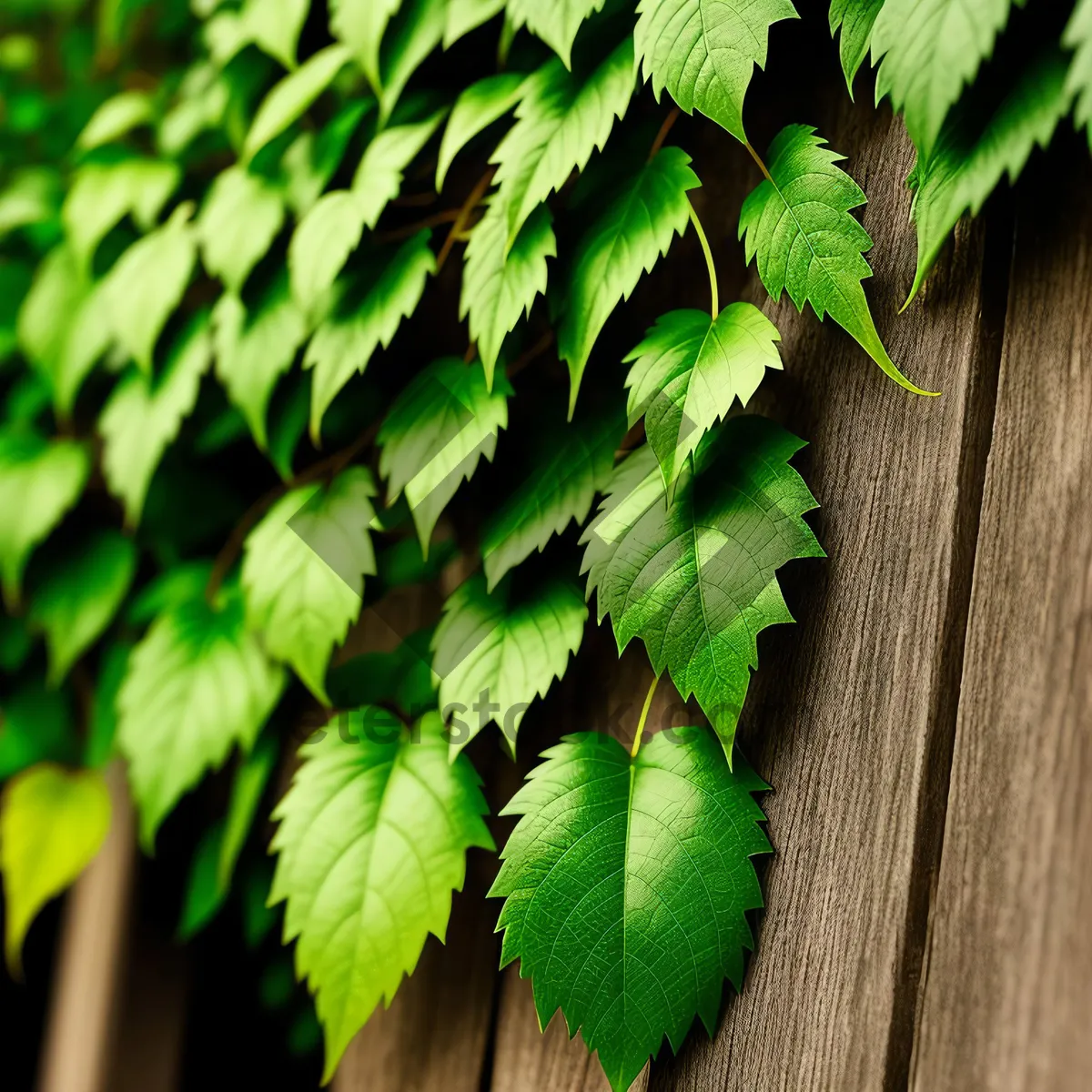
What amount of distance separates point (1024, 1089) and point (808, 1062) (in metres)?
0.11

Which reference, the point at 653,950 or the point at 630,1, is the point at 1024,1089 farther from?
the point at 630,1

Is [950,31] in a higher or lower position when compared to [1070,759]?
higher

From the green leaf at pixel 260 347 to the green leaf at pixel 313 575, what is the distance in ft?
0.30

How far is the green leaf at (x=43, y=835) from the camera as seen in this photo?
2.92ft

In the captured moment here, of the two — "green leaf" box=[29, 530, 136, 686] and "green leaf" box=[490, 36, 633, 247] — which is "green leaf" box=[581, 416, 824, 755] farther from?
"green leaf" box=[29, 530, 136, 686]

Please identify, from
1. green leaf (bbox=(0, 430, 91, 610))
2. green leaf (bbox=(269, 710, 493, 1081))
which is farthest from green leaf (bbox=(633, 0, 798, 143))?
green leaf (bbox=(0, 430, 91, 610))

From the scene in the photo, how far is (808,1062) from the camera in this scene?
0.47m

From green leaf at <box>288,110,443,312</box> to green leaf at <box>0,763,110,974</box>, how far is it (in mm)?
638

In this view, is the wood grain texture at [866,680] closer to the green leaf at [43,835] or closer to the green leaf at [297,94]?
the green leaf at [297,94]

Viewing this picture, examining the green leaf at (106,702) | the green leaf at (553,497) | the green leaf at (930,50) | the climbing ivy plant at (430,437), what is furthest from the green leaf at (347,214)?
the green leaf at (106,702)

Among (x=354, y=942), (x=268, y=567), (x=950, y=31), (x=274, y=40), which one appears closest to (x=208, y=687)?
(x=268, y=567)

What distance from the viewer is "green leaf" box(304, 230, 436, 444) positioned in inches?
25.2

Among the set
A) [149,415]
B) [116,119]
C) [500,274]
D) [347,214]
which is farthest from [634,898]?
[116,119]

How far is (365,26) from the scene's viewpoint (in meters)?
0.67
